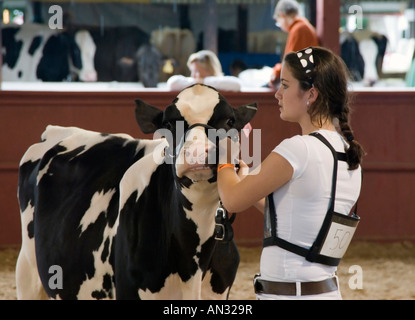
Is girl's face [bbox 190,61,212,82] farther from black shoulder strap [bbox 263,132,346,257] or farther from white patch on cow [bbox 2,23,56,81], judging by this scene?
black shoulder strap [bbox 263,132,346,257]

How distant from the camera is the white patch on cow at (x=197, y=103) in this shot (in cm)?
246

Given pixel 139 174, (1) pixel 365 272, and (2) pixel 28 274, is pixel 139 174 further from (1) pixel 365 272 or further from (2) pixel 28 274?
(1) pixel 365 272

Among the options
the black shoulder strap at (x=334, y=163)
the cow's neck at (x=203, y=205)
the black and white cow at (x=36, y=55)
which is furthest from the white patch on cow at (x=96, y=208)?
the black and white cow at (x=36, y=55)

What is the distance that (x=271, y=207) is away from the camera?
2.05m

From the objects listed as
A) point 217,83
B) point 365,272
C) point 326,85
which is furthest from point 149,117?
point 217,83

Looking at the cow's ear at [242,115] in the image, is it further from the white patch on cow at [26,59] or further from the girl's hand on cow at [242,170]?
the white patch on cow at [26,59]

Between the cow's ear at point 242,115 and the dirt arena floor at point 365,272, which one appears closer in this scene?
the cow's ear at point 242,115

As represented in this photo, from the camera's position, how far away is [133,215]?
8.87ft

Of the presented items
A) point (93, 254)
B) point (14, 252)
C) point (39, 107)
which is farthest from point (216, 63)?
point (93, 254)

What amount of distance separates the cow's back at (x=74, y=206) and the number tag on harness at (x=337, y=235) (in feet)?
3.55

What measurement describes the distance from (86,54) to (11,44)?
40.9 inches

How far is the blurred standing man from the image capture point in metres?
→ 5.93

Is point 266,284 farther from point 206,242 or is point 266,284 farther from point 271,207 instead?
point 206,242
